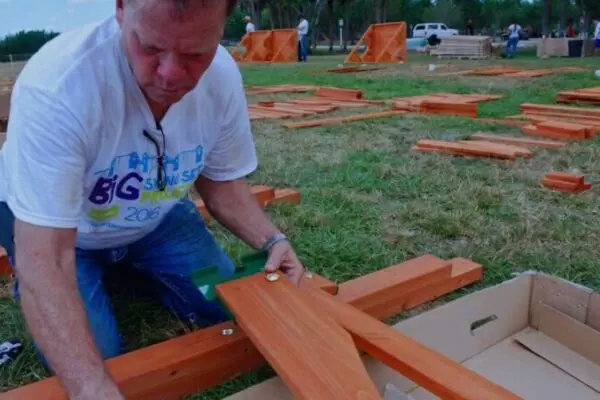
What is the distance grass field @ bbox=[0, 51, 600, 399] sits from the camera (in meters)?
2.55

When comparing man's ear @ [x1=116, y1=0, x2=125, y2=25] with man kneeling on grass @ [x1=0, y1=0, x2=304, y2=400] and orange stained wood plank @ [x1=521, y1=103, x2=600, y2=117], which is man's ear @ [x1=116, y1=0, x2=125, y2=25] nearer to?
man kneeling on grass @ [x1=0, y1=0, x2=304, y2=400]

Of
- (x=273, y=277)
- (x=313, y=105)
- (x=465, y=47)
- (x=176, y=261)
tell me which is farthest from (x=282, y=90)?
(x=465, y=47)

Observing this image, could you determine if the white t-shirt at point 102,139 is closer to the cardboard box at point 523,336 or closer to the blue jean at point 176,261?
the blue jean at point 176,261

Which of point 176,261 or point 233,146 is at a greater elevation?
point 233,146

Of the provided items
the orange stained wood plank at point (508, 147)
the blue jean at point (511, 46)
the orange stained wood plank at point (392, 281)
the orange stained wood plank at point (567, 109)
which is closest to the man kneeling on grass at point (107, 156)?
the orange stained wood plank at point (392, 281)

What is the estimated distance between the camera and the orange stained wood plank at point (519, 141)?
5.42 metres

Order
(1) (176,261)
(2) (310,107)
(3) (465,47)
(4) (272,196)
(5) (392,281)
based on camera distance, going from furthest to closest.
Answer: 1. (3) (465,47)
2. (2) (310,107)
3. (4) (272,196)
4. (5) (392,281)
5. (1) (176,261)

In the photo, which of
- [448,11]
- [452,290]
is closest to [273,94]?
[452,290]

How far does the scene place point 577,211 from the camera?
362 centimetres

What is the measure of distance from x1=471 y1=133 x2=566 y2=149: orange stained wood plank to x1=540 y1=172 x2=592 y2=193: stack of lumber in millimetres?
1336

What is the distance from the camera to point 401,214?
3576 millimetres

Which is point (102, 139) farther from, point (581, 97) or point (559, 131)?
point (581, 97)

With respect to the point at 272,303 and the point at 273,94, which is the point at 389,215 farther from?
the point at 273,94

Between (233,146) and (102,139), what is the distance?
1.82 feet
